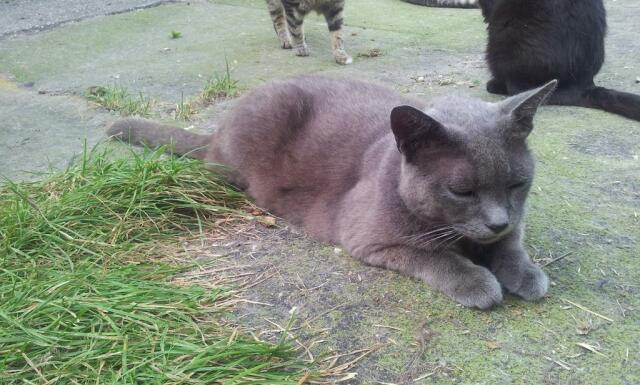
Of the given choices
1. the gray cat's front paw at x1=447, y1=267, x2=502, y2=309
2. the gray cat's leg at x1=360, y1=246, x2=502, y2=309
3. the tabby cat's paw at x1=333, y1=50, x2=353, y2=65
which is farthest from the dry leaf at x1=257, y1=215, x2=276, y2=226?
the tabby cat's paw at x1=333, y1=50, x2=353, y2=65

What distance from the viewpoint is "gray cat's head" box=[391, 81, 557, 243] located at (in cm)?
189

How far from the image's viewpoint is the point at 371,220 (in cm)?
229

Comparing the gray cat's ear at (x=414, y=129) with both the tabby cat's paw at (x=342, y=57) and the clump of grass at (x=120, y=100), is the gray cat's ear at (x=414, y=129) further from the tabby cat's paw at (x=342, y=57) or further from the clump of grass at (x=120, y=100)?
the tabby cat's paw at (x=342, y=57)

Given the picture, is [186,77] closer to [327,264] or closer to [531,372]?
[327,264]

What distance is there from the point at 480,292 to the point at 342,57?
361 centimetres

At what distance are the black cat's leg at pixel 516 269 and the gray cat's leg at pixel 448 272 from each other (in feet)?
0.23

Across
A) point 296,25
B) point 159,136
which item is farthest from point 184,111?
point 296,25

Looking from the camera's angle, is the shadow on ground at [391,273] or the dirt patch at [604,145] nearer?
the shadow on ground at [391,273]

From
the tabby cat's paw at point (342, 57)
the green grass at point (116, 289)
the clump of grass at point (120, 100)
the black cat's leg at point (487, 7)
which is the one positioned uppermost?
the black cat's leg at point (487, 7)

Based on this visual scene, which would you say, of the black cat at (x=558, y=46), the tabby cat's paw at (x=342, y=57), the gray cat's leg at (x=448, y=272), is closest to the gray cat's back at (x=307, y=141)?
the gray cat's leg at (x=448, y=272)

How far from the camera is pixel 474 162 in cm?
188

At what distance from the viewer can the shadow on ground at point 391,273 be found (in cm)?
180

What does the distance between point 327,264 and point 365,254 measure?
6.2 inches

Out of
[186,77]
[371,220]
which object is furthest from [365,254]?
[186,77]
